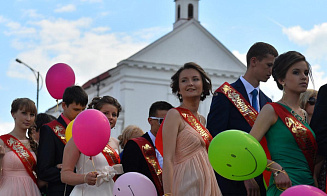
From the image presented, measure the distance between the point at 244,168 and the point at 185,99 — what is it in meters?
1.18

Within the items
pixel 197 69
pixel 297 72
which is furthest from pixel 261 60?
pixel 297 72

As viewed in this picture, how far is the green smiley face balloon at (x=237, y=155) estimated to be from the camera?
3488 mm

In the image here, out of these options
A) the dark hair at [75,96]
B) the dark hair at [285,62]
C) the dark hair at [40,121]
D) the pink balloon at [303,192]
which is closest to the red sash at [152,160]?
the dark hair at [75,96]

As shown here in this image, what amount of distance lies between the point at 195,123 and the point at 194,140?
0.59 ft

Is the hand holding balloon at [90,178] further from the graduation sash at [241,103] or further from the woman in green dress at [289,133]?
the woman in green dress at [289,133]

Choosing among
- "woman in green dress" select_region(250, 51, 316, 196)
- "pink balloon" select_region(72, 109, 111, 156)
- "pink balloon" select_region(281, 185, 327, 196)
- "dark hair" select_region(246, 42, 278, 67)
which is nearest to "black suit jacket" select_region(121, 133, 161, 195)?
"pink balloon" select_region(72, 109, 111, 156)

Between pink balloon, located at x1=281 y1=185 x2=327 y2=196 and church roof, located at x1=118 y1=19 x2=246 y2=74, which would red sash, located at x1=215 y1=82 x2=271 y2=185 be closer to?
pink balloon, located at x1=281 y1=185 x2=327 y2=196

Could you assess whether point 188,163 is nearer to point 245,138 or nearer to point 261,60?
point 245,138

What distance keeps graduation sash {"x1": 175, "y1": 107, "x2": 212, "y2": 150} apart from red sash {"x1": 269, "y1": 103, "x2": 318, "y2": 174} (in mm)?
757

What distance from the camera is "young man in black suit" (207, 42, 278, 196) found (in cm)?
471

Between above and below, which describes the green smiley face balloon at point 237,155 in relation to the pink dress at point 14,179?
above

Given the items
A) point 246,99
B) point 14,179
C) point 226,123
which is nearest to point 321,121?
point 226,123

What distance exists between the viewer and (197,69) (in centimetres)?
459

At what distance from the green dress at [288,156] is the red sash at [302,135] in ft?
0.08
